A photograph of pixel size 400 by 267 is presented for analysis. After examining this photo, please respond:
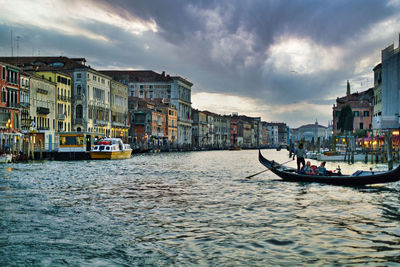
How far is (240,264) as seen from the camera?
19.6ft

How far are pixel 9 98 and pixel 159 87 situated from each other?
49.0m

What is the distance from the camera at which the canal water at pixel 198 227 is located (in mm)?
6352

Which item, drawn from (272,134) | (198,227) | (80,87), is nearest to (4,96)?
(80,87)

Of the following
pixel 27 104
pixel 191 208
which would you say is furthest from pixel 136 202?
pixel 27 104

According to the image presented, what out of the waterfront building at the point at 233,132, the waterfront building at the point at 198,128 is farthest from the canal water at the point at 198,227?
the waterfront building at the point at 233,132

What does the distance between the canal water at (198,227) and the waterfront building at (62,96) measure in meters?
34.2

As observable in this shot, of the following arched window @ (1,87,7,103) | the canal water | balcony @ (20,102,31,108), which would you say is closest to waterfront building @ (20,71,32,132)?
balcony @ (20,102,31,108)

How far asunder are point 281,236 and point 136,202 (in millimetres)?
5043

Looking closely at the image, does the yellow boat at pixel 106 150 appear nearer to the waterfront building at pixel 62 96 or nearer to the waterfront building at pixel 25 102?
the waterfront building at pixel 25 102

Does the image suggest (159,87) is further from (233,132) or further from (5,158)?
(5,158)

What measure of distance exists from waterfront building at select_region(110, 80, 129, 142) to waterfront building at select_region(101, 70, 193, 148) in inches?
625

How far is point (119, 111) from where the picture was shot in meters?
61.1

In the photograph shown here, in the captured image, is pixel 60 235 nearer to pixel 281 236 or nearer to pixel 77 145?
pixel 281 236

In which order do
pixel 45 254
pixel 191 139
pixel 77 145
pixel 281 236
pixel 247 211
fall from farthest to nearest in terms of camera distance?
1. pixel 191 139
2. pixel 77 145
3. pixel 247 211
4. pixel 281 236
5. pixel 45 254
